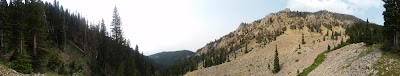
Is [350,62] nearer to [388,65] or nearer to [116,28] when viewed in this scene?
[388,65]

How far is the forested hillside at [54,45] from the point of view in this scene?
281 feet

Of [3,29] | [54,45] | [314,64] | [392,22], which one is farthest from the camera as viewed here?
[54,45]

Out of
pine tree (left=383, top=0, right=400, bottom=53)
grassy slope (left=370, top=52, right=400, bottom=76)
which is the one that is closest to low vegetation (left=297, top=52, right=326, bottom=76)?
pine tree (left=383, top=0, right=400, bottom=53)

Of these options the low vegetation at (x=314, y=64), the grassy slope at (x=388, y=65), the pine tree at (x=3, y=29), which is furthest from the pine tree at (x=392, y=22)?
the pine tree at (x=3, y=29)

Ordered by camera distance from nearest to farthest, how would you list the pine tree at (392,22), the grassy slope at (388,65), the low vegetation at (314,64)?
the grassy slope at (388,65)
the pine tree at (392,22)
the low vegetation at (314,64)

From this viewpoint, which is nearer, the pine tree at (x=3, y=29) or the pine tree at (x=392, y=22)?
the pine tree at (x=392, y=22)

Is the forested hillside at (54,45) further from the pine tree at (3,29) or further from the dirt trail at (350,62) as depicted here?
the dirt trail at (350,62)

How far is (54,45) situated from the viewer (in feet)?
382

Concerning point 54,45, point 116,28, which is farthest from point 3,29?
point 116,28

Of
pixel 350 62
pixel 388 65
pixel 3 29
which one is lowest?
pixel 350 62

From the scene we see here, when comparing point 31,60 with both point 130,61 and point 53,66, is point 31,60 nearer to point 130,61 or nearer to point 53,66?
point 53,66

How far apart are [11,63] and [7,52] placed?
7644 millimetres

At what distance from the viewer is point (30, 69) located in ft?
268

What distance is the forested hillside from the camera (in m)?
85.8
